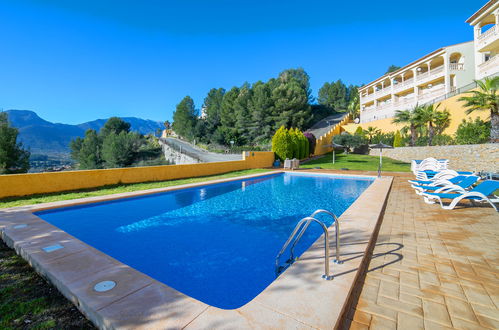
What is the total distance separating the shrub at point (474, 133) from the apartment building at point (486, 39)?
592cm

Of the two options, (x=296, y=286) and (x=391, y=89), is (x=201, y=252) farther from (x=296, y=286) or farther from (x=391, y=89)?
(x=391, y=89)

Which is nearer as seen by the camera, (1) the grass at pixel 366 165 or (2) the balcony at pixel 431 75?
(1) the grass at pixel 366 165

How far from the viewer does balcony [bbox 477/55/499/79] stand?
18.7m

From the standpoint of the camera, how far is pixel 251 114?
39.1 metres

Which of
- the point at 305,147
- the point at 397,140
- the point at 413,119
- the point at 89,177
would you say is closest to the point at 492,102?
the point at 413,119

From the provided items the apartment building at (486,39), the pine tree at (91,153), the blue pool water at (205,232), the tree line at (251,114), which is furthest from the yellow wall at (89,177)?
the pine tree at (91,153)

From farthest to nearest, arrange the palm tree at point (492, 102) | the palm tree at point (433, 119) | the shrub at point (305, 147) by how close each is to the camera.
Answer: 1. the shrub at point (305, 147)
2. the palm tree at point (433, 119)
3. the palm tree at point (492, 102)

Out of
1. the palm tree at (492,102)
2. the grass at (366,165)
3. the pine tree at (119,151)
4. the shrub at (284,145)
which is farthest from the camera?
the pine tree at (119,151)

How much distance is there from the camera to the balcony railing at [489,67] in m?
18.7

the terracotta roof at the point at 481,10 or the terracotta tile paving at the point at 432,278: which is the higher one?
the terracotta roof at the point at 481,10

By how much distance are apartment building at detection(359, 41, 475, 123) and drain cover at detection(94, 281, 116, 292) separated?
3262 cm

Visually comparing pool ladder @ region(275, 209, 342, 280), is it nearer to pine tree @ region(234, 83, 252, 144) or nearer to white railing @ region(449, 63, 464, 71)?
white railing @ region(449, 63, 464, 71)

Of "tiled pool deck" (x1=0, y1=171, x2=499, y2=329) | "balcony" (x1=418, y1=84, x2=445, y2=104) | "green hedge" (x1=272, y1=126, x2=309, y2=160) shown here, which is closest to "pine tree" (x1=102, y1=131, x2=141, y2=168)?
"green hedge" (x1=272, y1=126, x2=309, y2=160)

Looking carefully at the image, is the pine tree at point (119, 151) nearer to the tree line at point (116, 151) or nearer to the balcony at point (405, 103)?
the tree line at point (116, 151)
